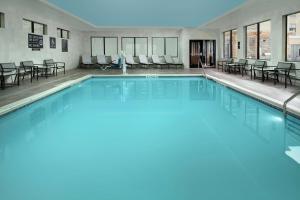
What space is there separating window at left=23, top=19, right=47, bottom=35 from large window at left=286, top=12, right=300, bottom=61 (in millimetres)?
8904

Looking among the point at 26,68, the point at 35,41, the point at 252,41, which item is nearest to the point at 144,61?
the point at 252,41

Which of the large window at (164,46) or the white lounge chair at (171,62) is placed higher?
the large window at (164,46)

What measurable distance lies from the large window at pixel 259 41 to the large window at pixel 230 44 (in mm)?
2280

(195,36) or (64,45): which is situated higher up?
(195,36)

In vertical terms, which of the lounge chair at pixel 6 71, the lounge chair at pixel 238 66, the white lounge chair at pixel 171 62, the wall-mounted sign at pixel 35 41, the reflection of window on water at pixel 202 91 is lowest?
the reflection of window on water at pixel 202 91

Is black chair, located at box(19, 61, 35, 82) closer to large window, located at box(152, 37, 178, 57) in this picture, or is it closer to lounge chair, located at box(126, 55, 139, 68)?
lounge chair, located at box(126, 55, 139, 68)

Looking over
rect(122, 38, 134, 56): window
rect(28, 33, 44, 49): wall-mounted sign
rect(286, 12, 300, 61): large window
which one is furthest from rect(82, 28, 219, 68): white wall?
rect(286, 12, 300, 61): large window

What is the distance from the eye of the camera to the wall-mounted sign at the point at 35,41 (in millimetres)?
13039

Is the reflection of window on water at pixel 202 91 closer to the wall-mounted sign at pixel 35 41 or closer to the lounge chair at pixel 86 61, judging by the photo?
the wall-mounted sign at pixel 35 41

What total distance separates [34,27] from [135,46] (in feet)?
28.2

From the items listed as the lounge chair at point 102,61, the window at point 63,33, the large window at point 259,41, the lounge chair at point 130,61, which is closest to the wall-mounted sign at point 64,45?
the window at point 63,33

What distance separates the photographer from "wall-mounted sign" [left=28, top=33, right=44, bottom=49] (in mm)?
13039

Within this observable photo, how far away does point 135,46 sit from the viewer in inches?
850

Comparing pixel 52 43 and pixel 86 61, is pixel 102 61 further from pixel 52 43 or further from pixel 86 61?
pixel 52 43
